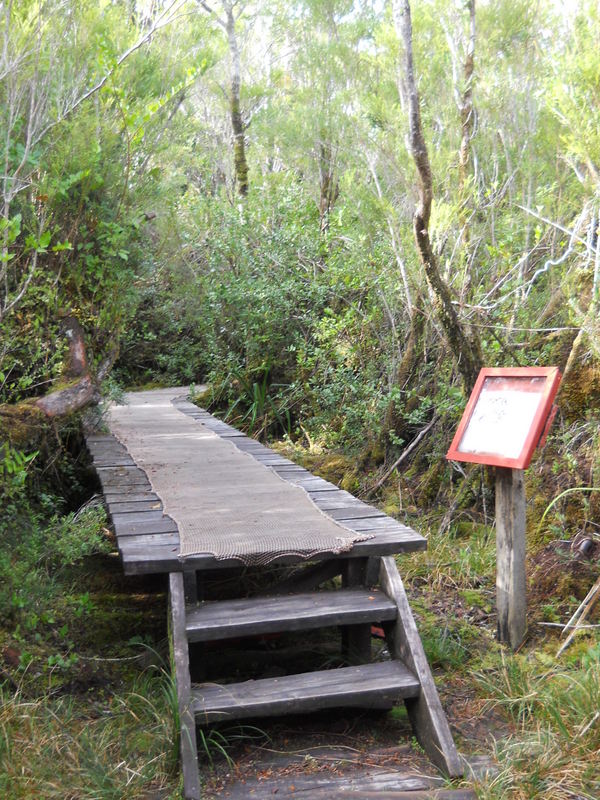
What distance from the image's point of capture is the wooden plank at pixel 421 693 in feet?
9.67

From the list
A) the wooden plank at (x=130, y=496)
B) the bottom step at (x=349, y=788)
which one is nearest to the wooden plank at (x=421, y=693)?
the bottom step at (x=349, y=788)

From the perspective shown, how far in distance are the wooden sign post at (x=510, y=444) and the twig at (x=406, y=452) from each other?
2358 mm

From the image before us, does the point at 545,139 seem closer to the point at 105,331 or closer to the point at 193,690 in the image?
the point at 105,331

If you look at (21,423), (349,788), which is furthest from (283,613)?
(21,423)

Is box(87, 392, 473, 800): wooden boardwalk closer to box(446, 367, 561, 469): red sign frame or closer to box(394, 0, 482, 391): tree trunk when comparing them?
box(446, 367, 561, 469): red sign frame

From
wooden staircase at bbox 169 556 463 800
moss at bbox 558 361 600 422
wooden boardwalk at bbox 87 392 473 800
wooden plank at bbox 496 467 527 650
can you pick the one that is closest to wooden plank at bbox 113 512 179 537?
wooden boardwalk at bbox 87 392 473 800

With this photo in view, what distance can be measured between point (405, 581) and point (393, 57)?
16.1ft

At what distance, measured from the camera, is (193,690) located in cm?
316

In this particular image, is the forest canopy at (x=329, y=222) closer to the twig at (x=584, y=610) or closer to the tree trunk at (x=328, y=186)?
the tree trunk at (x=328, y=186)

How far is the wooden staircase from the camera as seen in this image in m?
3.00

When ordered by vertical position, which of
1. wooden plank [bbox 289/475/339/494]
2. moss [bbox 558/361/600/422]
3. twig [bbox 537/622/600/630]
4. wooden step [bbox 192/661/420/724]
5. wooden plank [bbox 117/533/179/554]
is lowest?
twig [bbox 537/622/600/630]

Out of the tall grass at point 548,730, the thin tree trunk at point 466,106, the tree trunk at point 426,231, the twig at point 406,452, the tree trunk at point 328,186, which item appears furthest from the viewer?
the tree trunk at point 328,186

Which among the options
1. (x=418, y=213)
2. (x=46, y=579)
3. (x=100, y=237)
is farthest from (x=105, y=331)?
(x=418, y=213)

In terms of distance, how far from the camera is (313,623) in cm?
342
